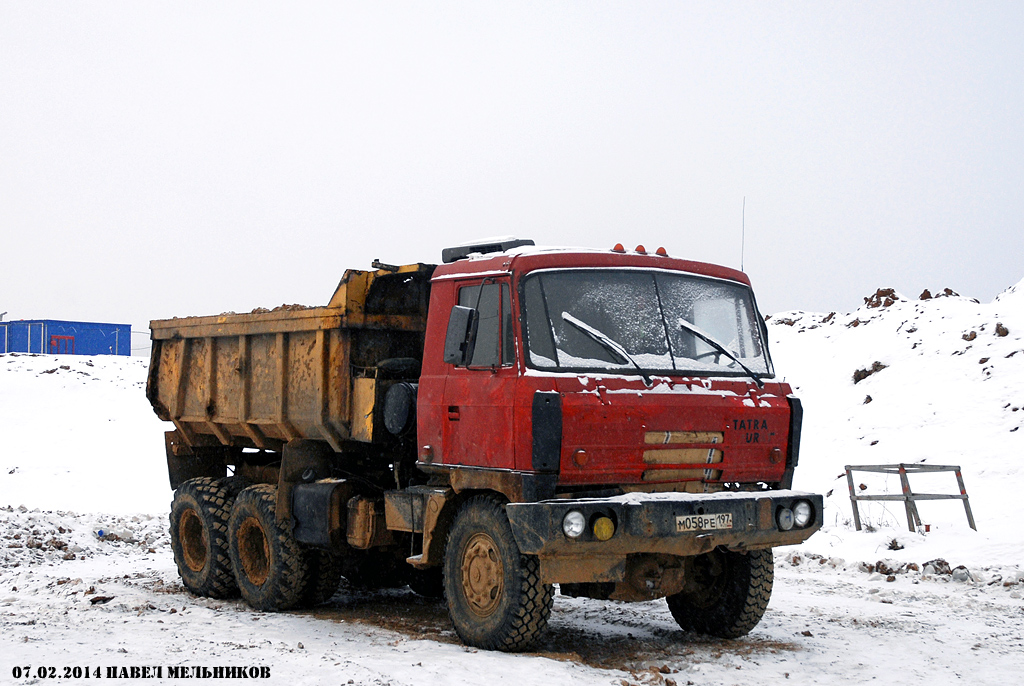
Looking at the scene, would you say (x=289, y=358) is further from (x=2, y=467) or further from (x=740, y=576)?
(x=2, y=467)

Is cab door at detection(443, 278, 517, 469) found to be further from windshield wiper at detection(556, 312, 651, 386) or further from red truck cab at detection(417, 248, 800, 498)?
windshield wiper at detection(556, 312, 651, 386)

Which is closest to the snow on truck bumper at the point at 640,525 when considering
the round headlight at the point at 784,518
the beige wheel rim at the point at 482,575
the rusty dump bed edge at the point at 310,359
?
the round headlight at the point at 784,518

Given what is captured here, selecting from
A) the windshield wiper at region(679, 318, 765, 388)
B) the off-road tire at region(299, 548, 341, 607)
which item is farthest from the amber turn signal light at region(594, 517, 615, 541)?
the off-road tire at region(299, 548, 341, 607)

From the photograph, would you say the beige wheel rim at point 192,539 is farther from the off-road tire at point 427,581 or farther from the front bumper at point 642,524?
the front bumper at point 642,524

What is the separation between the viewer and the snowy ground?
6.87 meters

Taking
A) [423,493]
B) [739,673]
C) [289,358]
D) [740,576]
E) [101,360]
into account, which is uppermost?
[101,360]

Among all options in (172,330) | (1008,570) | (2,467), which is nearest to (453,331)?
(172,330)

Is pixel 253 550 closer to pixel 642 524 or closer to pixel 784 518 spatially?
pixel 642 524

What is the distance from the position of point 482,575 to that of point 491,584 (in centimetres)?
11

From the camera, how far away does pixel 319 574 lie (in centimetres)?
962

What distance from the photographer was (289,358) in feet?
31.5

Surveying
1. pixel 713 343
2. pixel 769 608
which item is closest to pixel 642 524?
pixel 713 343

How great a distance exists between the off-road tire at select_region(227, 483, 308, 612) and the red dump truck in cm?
2

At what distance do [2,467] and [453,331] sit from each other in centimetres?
1906
